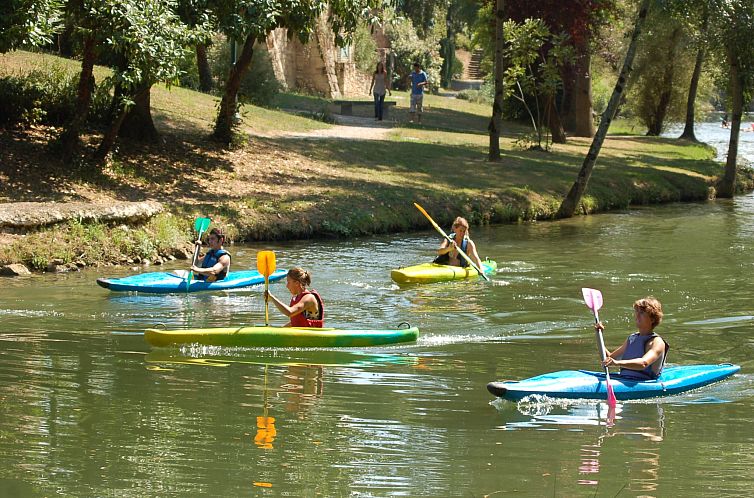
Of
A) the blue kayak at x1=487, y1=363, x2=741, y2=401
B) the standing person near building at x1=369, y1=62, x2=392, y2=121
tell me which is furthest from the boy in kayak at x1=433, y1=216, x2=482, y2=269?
the standing person near building at x1=369, y1=62, x2=392, y2=121

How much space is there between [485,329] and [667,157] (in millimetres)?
22284

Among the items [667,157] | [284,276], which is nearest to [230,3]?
[284,276]

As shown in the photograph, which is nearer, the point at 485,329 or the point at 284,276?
the point at 485,329

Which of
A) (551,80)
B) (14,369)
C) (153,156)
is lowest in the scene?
(14,369)

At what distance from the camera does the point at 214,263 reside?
1461cm

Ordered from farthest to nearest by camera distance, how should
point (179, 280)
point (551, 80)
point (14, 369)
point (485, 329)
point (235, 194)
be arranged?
point (551, 80) → point (235, 194) → point (179, 280) → point (485, 329) → point (14, 369)

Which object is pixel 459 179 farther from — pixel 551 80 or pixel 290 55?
pixel 290 55

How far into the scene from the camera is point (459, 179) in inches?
942

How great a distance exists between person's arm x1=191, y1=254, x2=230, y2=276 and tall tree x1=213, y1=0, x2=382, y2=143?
18.0 feet

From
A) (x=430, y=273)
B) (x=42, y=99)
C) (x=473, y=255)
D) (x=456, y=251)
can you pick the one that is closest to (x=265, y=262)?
(x=430, y=273)

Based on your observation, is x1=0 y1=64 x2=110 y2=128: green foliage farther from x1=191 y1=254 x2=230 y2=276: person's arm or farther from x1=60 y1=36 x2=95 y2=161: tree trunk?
x1=191 y1=254 x2=230 y2=276: person's arm

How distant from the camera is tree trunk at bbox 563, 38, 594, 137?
36.2 meters

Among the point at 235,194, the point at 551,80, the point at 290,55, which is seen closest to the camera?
the point at 235,194

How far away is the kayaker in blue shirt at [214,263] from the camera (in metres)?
14.4
